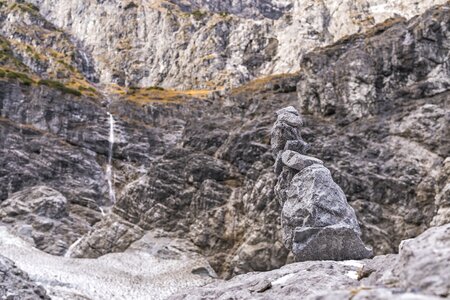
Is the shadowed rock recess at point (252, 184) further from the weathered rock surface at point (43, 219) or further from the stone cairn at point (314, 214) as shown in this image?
the weathered rock surface at point (43, 219)

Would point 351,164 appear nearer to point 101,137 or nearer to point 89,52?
point 101,137

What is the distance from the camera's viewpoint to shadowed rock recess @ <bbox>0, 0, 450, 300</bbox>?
55.7 ft

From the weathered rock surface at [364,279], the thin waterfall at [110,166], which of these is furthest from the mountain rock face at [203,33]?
the weathered rock surface at [364,279]

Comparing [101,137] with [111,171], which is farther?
[101,137]

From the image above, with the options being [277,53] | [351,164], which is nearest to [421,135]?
[351,164]

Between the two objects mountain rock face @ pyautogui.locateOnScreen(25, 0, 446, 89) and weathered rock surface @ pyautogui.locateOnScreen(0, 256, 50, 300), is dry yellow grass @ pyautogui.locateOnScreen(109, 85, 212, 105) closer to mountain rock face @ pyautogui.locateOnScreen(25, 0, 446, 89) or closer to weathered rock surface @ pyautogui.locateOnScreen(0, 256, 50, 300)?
mountain rock face @ pyautogui.locateOnScreen(25, 0, 446, 89)

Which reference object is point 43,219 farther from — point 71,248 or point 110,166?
point 110,166

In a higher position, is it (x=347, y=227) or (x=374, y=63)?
(x=374, y=63)

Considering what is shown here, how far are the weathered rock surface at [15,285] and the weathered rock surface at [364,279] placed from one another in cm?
707

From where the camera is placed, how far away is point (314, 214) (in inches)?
688

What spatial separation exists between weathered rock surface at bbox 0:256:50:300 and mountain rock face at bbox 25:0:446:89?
287 ft

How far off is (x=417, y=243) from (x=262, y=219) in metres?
28.9

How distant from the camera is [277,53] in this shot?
11469 centimetres

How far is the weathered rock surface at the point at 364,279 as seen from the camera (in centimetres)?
642
